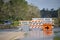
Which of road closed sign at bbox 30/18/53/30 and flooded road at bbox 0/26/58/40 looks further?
flooded road at bbox 0/26/58/40

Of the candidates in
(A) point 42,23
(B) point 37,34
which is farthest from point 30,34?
(A) point 42,23

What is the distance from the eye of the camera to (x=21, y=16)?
5090mm

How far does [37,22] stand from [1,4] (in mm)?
699

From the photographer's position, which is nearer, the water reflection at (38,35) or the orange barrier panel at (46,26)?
the orange barrier panel at (46,26)

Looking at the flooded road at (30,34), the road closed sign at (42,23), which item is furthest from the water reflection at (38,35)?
the road closed sign at (42,23)

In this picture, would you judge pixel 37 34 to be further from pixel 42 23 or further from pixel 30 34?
pixel 42 23

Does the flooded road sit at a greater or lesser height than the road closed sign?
lesser

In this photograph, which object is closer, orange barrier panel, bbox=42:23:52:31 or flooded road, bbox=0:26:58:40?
orange barrier panel, bbox=42:23:52:31

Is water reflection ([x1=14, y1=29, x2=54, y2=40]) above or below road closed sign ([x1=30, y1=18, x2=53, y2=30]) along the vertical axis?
below

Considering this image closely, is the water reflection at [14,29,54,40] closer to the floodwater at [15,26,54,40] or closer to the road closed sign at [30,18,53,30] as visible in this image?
the floodwater at [15,26,54,40]

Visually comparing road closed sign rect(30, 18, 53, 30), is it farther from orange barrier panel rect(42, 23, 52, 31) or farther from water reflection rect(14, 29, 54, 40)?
water reflection rect(14, 29, 54, 40)

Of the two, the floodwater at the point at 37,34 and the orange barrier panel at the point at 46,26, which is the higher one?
the orange barrier panel at the point at 46,26

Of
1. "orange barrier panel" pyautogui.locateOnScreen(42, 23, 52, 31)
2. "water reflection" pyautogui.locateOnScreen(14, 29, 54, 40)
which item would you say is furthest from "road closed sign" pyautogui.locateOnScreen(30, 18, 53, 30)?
"water reflection" pyautogui.locateOnScreen(14, 29, 54, 40)

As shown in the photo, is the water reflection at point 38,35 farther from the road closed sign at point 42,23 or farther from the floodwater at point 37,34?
the road closed sign at point 42,23
